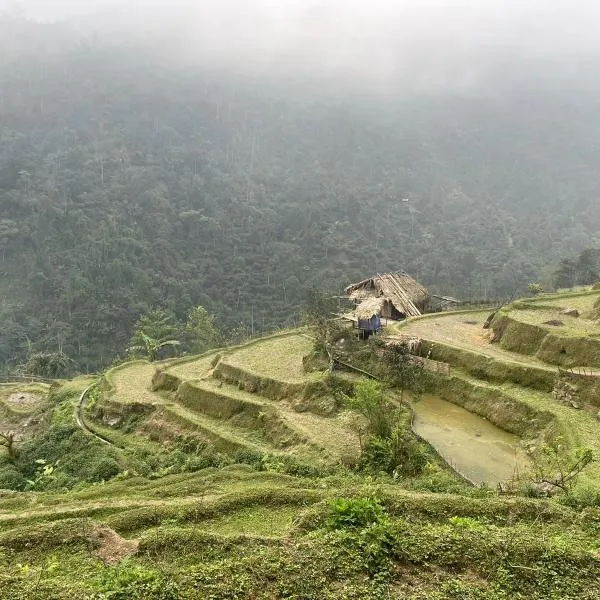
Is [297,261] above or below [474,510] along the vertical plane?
below

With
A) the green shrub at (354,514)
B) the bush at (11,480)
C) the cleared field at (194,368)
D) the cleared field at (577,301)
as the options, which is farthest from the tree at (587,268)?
the green shrub at (354,514)

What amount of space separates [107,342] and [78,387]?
37.1 meters

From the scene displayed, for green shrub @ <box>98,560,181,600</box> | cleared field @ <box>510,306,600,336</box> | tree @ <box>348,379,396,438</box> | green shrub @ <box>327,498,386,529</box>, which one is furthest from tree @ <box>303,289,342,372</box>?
green shrub @ <box>98,560,181,600</box>

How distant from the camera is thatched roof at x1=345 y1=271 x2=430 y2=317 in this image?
38469mm

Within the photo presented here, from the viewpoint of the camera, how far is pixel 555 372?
2395 cm

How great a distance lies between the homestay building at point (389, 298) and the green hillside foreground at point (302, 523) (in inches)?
473

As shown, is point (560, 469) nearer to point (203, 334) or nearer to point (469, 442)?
point (469, 442)

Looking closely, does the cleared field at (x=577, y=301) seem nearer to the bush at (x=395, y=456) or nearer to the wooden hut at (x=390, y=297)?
the wooden hut at (x=390, y=297)

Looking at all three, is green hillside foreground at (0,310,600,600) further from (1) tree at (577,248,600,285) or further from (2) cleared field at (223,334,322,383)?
(1) tree at (577,248,600,285)

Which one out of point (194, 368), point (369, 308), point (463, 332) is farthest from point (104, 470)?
point (463, 332)

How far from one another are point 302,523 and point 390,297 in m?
28.7

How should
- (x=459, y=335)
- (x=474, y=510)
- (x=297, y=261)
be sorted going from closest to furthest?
(x=474, y=510)
(x=459, y=335)
(x=297, y=261)

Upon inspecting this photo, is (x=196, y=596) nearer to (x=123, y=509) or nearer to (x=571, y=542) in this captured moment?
(x=123, y=509)

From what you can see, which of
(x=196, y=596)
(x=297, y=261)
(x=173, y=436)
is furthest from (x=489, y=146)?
(x=196, y=596)
